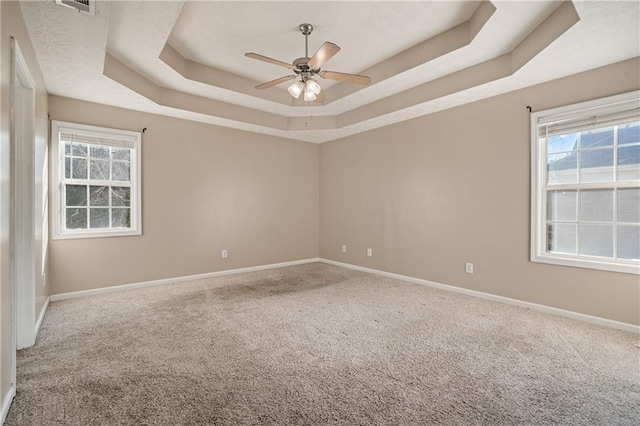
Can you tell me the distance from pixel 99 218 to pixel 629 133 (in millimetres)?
5934

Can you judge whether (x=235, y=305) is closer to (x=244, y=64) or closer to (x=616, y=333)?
(x=244, y=64)

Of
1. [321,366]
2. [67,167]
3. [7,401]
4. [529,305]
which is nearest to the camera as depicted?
[7,401]

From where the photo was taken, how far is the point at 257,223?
550cm

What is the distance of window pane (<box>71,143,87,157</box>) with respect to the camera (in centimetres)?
390

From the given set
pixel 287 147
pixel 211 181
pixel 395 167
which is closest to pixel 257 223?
pixel 211 181

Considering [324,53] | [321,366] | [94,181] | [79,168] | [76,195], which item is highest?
[324,53]

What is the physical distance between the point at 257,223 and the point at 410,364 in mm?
3816

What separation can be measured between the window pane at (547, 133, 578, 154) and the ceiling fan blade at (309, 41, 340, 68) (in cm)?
254

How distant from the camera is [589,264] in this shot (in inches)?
119

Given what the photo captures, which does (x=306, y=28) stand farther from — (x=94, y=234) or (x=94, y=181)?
(x=94, y=234)

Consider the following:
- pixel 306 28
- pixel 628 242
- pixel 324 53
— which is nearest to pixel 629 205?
pixel 628 242

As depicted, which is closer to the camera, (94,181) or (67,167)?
(67,167)

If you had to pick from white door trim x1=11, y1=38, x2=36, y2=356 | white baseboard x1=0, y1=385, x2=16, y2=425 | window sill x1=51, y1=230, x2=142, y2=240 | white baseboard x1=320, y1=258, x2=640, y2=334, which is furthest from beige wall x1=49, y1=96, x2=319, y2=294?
white baseboard x1=0, y1=385, x2=16, y2=425

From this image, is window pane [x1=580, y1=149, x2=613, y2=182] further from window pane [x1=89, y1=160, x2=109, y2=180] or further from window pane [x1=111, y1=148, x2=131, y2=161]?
window pane [x1=89, y1=160, x2=109, y2=180]
